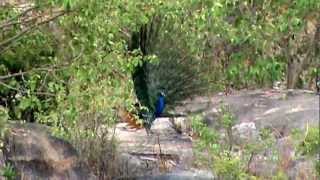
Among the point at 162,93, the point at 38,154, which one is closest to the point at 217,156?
the point at 38,154

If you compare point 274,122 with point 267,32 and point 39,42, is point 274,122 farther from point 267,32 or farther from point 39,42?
point 39,42

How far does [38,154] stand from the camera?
642cm

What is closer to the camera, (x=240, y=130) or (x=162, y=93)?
(x=240, y=130)

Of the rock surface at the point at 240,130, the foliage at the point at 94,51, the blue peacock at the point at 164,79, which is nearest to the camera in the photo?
the foliage at the point at 94,51

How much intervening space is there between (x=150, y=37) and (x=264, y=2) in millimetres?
1751

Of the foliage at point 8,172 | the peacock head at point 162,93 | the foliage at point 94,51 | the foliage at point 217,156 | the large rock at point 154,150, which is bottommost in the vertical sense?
the large rock at point 154,150

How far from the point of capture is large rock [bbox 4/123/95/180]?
6355 mm

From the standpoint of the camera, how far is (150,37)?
849 cm

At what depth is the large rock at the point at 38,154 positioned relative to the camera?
6355 millimetres

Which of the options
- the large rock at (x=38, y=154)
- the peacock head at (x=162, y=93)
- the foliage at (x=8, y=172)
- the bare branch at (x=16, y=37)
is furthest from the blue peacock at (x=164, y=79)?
the foliage at (x=8, y=172)

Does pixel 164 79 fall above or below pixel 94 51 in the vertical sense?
below

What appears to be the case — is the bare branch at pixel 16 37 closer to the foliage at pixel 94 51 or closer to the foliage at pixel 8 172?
the foliage at pixel 94 51

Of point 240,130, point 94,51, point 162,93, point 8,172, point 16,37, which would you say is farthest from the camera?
point 162,93

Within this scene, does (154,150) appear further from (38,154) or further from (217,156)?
(217,156)
